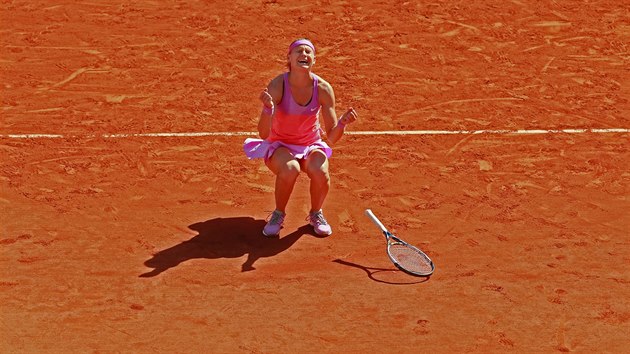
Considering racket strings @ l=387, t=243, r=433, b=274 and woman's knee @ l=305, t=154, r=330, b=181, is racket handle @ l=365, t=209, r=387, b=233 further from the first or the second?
woman's knee @ l=305, t=154, r=330, b=181

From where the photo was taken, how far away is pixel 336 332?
Result: 979 cm

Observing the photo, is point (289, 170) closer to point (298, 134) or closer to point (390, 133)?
point (298, 134)

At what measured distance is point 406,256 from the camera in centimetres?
1105

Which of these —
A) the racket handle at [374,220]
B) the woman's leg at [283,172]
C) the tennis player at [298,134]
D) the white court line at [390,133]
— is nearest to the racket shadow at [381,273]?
the racket handle at [374,220]

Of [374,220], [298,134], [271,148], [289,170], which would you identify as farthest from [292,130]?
[374,220]

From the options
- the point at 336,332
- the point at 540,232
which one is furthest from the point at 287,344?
the point at 540,232

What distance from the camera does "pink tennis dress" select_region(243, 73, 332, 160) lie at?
1144 centimetres

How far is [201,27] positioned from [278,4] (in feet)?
4.58

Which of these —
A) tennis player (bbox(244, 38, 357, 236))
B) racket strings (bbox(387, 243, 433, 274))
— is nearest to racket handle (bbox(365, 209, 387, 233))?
racket strings (bbox(387, 243, 433, 274))

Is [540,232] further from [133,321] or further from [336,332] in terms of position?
[133,321]

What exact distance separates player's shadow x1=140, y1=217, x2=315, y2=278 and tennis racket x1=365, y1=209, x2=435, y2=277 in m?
0.87

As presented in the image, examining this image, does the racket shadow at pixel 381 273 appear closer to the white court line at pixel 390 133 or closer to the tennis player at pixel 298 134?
the tennis player at pixel 298 134

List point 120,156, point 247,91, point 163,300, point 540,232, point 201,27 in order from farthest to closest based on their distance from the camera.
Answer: point 201,27 → point 247,91 → point 120,156 → point 540,232 → point 163,300

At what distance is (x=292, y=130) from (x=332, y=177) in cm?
145
